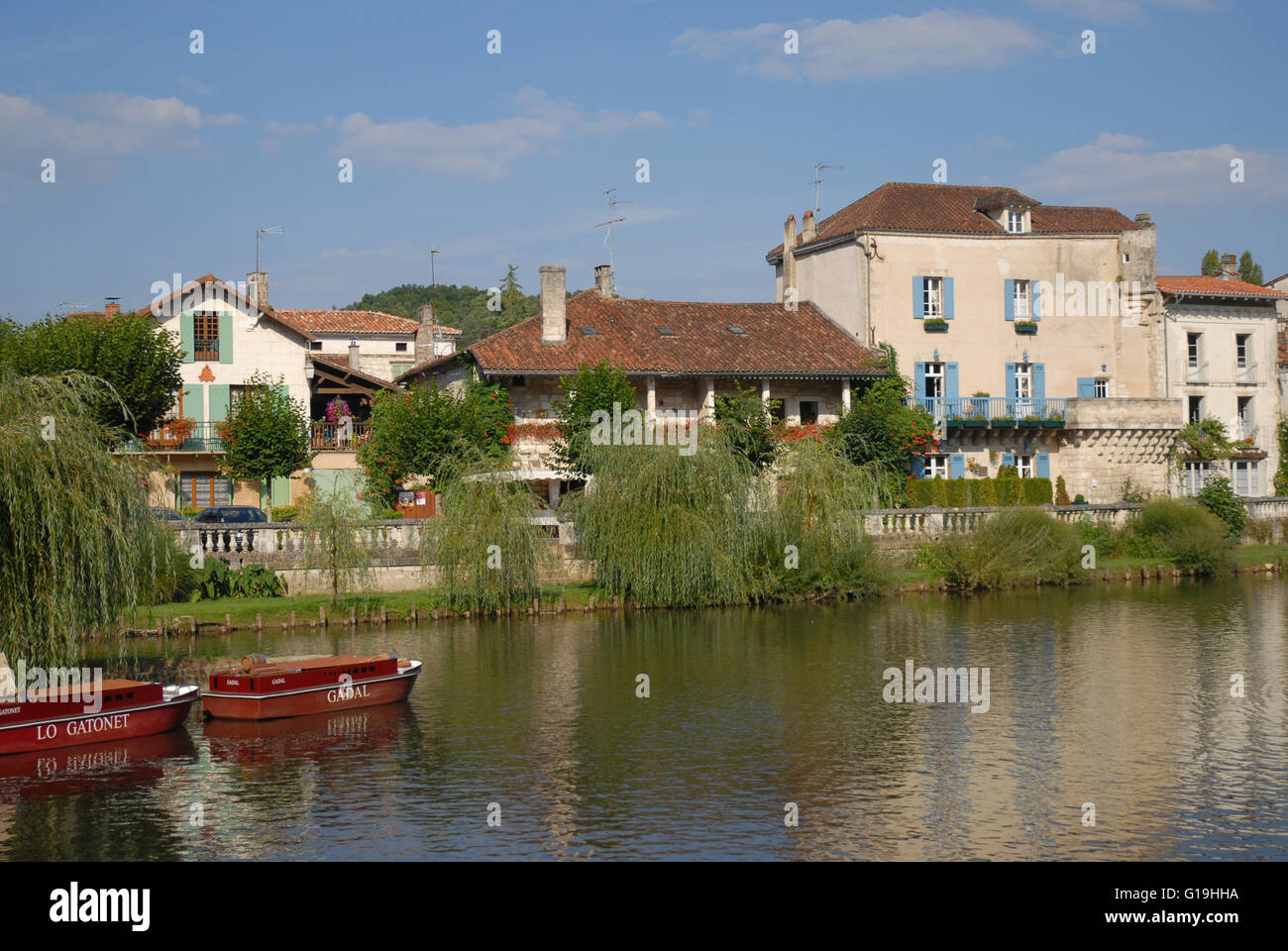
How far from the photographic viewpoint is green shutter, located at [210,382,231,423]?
51688 mm

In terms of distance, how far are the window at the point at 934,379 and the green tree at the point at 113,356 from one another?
27.7 meters

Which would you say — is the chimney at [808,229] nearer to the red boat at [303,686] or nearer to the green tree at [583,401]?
the green tree at [583,401]

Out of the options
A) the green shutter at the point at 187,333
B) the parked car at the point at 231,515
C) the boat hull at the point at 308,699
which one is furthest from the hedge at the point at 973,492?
the boat hull at the point at 308,699

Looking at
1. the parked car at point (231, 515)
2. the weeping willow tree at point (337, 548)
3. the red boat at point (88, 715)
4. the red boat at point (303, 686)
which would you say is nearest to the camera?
the red boat at point (88, 715)

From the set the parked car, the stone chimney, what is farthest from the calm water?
the stone chimney

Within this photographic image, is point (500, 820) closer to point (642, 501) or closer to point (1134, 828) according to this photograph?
point (1134, 828)

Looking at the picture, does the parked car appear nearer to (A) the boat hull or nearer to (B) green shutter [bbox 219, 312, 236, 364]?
(B) green shutter [bbox 219, 312, 236, 364]

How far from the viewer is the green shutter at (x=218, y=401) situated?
170 ft

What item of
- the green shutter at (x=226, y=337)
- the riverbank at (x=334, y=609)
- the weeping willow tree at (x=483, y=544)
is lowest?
the riverbank at (x=334, y=609)

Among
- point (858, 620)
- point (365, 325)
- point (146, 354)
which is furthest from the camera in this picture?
point (365, 325)

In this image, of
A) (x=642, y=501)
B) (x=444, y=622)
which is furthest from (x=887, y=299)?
(x=444, y=622)

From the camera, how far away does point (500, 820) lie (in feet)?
55.6

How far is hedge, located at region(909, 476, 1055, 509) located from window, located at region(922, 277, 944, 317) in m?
7.11
